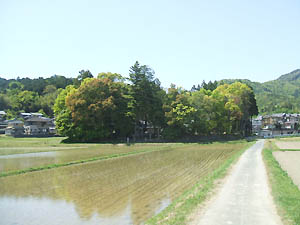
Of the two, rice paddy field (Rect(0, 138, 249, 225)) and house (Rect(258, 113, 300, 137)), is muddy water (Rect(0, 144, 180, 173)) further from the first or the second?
house (Rect(258, 113, 300, 137))

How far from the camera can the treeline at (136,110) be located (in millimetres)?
46188

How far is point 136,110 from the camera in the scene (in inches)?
→ 1896

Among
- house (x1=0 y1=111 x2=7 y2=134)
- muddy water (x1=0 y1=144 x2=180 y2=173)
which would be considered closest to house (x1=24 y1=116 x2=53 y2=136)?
house (x1=0 y1=111 x2=7 y2=134)

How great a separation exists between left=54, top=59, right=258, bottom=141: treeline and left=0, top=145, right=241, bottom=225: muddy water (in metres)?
30.6

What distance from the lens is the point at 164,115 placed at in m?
48.8

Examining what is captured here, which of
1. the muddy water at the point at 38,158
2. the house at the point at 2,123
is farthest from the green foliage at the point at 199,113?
the house at the point at 2,123

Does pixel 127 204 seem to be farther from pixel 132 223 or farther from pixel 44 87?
pixel 44 87

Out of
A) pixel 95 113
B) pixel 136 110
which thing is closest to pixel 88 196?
pixel 95 113

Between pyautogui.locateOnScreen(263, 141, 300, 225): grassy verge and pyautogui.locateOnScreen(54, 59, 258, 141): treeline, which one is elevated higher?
pyautogui.locateOnScreen(54, 59, 258, 141): treeline

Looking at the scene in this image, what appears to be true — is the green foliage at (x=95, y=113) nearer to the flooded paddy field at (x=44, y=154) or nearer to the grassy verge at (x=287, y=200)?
the flooded paddy field at (x=44, y=154)

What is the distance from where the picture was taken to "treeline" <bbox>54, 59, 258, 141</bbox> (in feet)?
152

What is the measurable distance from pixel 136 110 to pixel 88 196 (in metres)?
38.1

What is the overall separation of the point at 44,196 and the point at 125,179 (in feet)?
14.6

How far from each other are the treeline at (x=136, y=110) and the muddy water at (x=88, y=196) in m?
30.6
